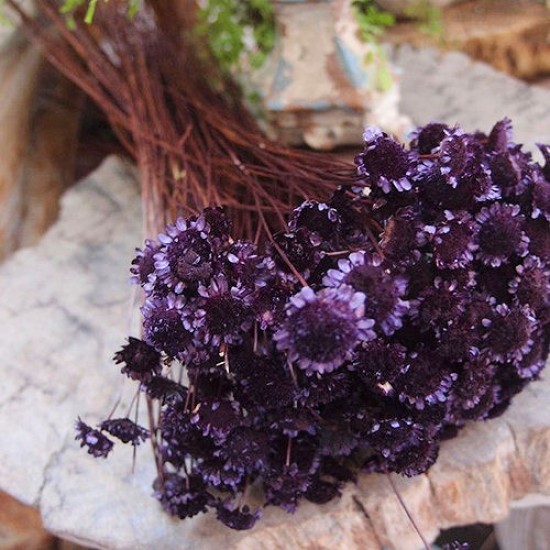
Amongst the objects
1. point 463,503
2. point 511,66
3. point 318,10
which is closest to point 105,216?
point 318,10

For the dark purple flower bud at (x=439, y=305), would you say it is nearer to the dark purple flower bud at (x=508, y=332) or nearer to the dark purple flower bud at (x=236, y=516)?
the dark purple flower bud at (x=508, y=332)

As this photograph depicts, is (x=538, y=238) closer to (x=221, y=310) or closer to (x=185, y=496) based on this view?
(x=221, y=310)

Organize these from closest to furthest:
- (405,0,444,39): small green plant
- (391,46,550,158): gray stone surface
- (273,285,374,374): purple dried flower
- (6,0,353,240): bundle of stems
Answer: (273,285,374,374): purple dried flower, (6,0,353,240): bundle of stems, (391,46,550,158): gray stone surface, (405,0,444,39): small green plant

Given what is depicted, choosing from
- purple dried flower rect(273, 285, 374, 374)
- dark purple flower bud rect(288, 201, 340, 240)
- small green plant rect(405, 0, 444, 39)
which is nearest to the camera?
purple dried flower rect(273, 285, 374, 374)

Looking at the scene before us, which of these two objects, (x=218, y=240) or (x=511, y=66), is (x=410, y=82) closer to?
(x=511, y=66)

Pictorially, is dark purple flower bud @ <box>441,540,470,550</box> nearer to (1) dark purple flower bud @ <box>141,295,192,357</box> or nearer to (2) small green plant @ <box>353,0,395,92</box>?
(1) dark purple flower bud @ <box>141,295,192,357</box>

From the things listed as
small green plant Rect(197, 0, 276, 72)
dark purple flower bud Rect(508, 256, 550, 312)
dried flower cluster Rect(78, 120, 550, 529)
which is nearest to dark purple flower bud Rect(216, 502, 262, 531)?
dried flower cluster Rect(78, 120, 550, 529)

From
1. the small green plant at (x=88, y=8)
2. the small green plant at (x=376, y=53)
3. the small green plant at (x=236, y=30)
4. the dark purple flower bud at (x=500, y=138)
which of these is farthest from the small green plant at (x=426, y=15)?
the dark purple flower bud at (x=500, y=138)

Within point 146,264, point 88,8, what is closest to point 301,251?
point 146,264
